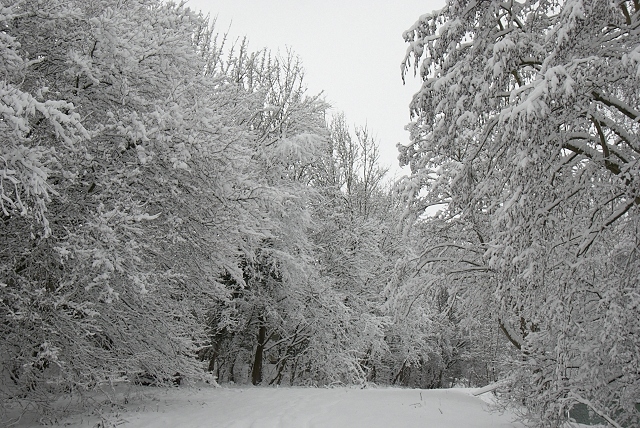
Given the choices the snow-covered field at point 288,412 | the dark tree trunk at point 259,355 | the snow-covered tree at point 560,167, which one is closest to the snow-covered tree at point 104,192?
the snow-covered field at point 288,412

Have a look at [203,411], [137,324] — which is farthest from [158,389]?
[137,324]

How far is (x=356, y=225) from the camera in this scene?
19.3 meters

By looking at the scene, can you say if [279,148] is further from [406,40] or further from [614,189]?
[614,189]

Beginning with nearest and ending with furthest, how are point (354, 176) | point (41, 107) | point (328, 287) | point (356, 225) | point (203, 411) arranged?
point (41, 107) < point (203, 411) < point (328, 287) < point (356, 225) < point (354, 176)

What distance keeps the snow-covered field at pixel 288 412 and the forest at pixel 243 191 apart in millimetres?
→ 674

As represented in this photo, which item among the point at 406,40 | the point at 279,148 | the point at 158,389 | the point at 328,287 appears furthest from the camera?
the point at 328,287

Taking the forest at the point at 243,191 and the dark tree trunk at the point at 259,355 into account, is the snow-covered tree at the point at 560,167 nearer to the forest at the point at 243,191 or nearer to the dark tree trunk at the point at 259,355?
the forest at the point at 243,191

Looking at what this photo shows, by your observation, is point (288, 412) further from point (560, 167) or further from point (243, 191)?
point (560, 167)

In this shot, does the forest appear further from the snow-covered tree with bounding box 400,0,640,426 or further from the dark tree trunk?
the dark tree trunk

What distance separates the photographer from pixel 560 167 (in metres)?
5.47

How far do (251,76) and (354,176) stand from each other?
7664 mm

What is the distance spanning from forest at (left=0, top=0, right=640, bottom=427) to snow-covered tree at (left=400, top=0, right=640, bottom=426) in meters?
0.03

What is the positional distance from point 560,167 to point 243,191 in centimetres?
600

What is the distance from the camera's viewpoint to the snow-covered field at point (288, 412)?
752 cm
